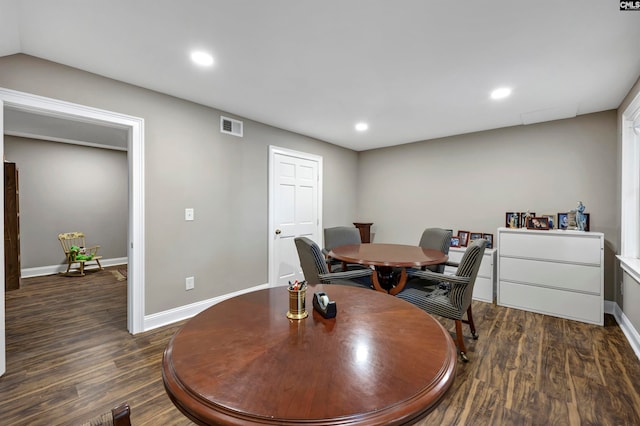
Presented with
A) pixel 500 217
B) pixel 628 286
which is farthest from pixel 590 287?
pixel 500 217

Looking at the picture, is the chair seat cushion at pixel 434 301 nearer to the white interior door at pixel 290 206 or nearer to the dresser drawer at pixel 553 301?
the dresser drawer at pixel 553 301

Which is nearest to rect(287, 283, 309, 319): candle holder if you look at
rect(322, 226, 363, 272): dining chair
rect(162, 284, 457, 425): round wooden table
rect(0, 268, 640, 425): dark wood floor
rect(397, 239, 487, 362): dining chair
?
rect(162, 284, 457, 425): round wooden table

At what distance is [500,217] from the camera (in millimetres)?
3971

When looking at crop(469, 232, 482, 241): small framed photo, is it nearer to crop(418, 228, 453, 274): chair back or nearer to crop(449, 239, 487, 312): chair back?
crop(418, 228, 453, 274): chair back

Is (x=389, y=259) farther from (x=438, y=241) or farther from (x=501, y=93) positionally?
(x=501, y=93)

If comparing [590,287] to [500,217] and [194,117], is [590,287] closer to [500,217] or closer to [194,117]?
[500,217]

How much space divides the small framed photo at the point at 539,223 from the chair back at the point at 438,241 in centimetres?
110

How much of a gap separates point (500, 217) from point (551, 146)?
42.2 inches

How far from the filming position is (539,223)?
134 inches

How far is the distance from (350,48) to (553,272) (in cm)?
332

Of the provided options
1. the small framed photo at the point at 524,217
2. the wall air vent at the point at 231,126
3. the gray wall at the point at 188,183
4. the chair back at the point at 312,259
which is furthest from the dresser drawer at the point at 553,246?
the wall air vent at the point at 231,126

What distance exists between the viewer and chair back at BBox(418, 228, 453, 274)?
3.13 m

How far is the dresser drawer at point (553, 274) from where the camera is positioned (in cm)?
302

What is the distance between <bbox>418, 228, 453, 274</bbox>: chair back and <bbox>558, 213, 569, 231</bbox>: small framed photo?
1442mm
